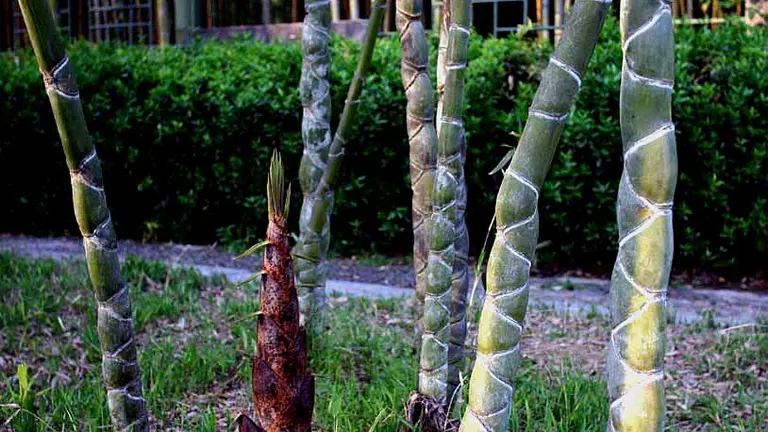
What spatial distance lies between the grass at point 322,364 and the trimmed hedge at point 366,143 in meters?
1.50

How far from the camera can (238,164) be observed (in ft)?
24.0

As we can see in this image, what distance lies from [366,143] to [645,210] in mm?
5600

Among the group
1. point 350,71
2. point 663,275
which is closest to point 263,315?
point 663,275

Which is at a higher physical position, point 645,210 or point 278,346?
point 645,210

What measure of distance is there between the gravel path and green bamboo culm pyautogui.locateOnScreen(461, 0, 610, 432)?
3282 mm

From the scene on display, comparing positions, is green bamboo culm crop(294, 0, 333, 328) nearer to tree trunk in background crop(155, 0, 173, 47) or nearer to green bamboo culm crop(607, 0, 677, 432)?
green bamboo culm crop(607, 0, 677, 432)

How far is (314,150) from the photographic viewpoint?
365 centimetres

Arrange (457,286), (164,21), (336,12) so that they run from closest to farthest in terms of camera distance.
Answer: (457,286) < (336,12) < (164,21)

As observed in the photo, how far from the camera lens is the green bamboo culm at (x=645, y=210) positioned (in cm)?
134

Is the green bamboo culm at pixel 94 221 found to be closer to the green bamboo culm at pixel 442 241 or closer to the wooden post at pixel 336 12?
the green bamboo culm at pixel 442 241

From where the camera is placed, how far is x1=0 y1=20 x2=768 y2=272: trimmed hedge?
6051 mm

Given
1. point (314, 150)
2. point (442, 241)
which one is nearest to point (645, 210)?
point (442, 241)

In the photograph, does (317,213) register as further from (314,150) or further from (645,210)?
(645,210)

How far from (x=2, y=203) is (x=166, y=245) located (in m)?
1.84
